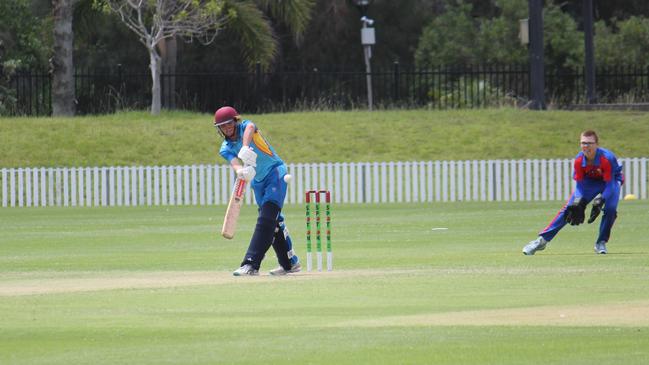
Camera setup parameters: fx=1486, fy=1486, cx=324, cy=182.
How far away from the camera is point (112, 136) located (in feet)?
126

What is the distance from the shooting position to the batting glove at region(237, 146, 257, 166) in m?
14.7

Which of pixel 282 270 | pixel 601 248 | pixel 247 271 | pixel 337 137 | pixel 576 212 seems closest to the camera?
pixel 247 271

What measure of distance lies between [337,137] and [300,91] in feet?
35.1

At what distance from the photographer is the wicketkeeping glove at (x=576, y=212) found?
17.5 metres

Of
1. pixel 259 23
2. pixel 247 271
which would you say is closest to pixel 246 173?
pixel 247 271

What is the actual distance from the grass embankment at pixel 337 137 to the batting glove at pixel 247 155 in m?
21.4

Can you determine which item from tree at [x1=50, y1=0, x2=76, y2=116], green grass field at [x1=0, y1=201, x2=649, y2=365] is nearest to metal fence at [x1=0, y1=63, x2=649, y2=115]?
tree at [x1=50, y1=0, x2=76, y2=116]

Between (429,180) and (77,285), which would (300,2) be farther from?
(77,285)

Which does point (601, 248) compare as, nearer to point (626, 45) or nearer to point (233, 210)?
point (233, 210)

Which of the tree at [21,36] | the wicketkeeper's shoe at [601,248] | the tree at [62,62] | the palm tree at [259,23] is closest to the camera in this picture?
the wicketkeeper's shoe at [601,248]

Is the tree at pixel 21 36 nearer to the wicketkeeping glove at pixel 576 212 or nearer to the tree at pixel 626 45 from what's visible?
the tree at pixel 626 45

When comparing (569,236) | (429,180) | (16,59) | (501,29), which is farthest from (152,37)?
(569,236)

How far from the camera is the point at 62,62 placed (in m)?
41.2

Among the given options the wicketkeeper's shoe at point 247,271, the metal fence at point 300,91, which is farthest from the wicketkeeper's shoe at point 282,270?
the metal fence at point 300,91
